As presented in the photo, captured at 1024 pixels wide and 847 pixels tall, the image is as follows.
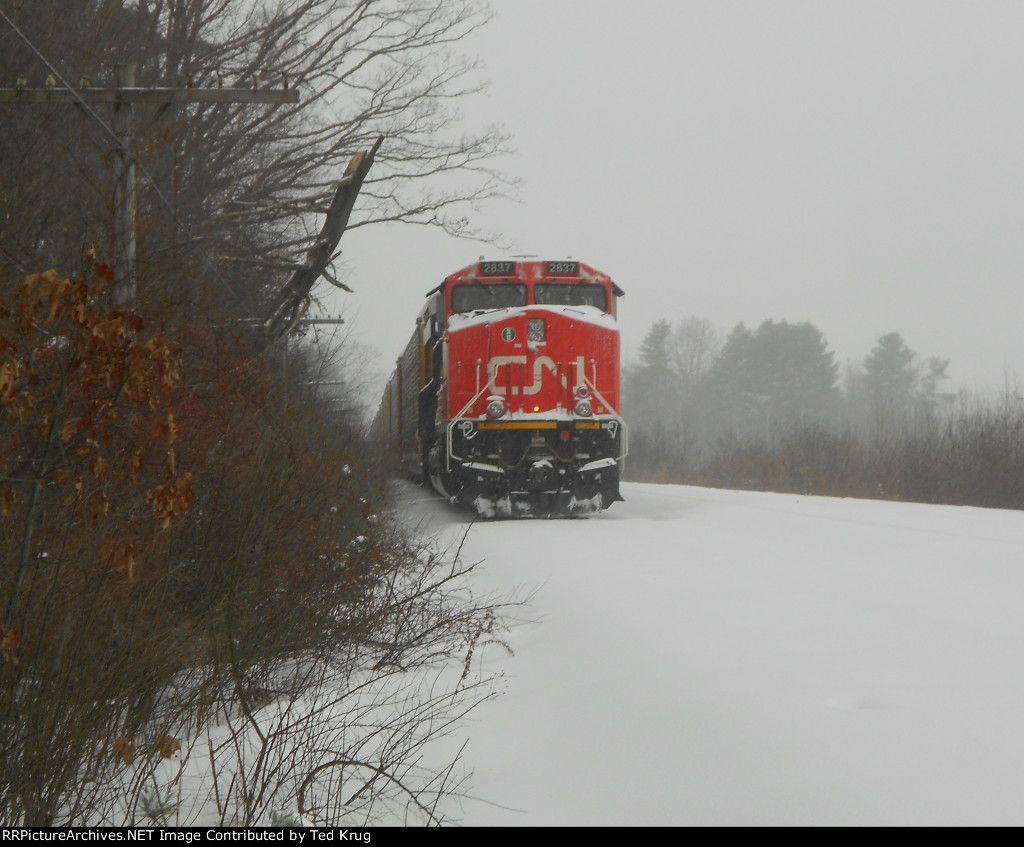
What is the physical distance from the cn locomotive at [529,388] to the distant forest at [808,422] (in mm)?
7847

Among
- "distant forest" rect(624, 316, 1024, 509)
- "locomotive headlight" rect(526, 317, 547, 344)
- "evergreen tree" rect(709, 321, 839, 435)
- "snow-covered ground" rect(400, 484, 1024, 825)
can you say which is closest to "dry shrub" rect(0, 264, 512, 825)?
"snow-covered ground" rect(400, 484, 1024, 825)

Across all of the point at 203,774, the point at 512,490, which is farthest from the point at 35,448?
the point at 512,490

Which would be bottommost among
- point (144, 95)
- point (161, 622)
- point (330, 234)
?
point (161, 622)

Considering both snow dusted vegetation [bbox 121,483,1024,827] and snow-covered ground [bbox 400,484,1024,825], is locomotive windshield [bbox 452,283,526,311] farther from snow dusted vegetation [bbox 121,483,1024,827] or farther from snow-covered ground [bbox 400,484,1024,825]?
snow dusted vegetation [bbox 121,483,1024,827]

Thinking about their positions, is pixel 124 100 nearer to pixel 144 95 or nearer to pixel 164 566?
pixel 144 95

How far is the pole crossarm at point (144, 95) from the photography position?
9.09m

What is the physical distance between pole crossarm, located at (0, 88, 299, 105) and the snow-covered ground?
18.7 feet

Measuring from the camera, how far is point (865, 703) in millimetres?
3971

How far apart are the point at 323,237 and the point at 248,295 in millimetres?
3991

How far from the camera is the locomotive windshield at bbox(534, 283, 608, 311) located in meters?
13.8

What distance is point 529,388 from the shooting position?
13.4 m

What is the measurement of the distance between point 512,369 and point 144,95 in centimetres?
562

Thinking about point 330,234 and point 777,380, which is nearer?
point 330,234

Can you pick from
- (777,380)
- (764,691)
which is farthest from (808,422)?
(764,691)
